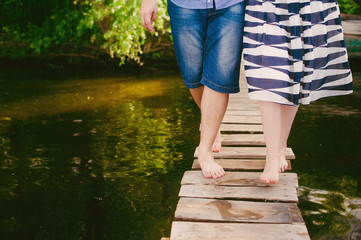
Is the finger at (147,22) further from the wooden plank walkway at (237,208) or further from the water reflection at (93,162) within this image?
the water reflection at (93,162)

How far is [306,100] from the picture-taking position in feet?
6.90

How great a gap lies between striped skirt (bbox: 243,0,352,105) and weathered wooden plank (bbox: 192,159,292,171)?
1.87 feet

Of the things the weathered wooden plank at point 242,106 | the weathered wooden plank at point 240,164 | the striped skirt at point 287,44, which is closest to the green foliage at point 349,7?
the weathered wooden plank at point 242,106

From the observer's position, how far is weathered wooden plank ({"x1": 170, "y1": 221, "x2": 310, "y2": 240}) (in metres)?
1.73

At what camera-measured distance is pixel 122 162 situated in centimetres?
346

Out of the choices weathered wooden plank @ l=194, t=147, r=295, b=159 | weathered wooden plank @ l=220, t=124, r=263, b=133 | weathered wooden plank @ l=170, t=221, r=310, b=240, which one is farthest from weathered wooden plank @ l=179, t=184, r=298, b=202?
weathered wooden plank @ l=220, t=124, r=263, b=133

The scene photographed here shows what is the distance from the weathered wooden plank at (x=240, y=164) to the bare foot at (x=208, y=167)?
16cm

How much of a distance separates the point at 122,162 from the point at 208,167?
4.24 feet

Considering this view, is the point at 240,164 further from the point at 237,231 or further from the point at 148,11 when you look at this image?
the point at 148,11

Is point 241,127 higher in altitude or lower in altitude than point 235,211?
lower

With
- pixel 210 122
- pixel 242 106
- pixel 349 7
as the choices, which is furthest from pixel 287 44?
pixel 349 7

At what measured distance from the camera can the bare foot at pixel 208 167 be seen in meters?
2.29

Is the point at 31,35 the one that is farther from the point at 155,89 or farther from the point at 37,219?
the point at 37,219

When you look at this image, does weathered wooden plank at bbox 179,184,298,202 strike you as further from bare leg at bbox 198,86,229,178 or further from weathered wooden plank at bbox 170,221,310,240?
weathered wooden plank at bbox 170,221,310,240
